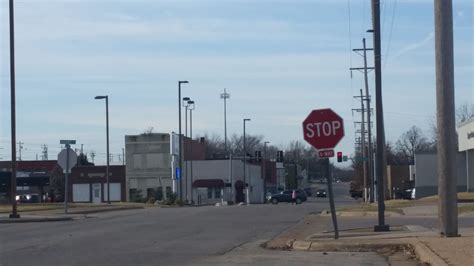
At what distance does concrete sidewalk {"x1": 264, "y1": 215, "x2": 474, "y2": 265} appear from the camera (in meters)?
13.8

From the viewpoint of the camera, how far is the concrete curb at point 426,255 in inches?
510

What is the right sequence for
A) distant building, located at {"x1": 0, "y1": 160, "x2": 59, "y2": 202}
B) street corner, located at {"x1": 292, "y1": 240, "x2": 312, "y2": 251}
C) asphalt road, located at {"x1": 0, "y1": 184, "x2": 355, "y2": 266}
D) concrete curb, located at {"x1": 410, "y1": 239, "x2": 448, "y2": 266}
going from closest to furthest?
1. concrete curb, located at {"x1": 410, "y1": 239, "x2": 448, "y2": 266}
2. asphalt road, located at {"x1": 0, "y1": 184, "x2": 355, "y2": 266}
3. street corner, located at {"x1": 292, "y1": 240, "x2": 312, "y2": 251}
4. distant building, located at {"x1": 0, "y1": 160, "x2": 59, "y2": 202}

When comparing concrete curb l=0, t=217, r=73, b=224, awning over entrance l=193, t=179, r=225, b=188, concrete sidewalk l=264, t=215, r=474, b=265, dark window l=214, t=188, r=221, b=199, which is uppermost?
awning over entrance l=193, t=179, r=225, b=188

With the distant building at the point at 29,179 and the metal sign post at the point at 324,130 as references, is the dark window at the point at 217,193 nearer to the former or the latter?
the distant building at the point at 29,179

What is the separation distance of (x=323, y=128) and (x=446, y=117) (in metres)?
2.70

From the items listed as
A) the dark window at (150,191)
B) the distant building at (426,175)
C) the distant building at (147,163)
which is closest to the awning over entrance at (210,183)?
the distant building at (147,163)

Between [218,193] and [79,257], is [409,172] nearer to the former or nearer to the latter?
[218,193]

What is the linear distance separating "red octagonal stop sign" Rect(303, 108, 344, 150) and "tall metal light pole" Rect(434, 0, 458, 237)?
2274 millimetres

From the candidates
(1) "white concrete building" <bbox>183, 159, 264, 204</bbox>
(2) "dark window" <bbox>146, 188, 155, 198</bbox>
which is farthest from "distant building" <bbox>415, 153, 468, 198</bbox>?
(2) "dark window" <bbox>146, 188, 155, 198</bbox>

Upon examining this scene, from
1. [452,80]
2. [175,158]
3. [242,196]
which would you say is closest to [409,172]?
[242,196]

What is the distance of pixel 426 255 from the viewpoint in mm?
14180

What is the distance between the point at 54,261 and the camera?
15617mm

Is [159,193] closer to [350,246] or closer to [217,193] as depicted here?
[217,193]

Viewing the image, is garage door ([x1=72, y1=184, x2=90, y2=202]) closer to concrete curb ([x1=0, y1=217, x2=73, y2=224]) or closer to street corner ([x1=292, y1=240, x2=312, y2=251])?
concrete curb ([x1=0, y1=217, x2=73, y2=224])
